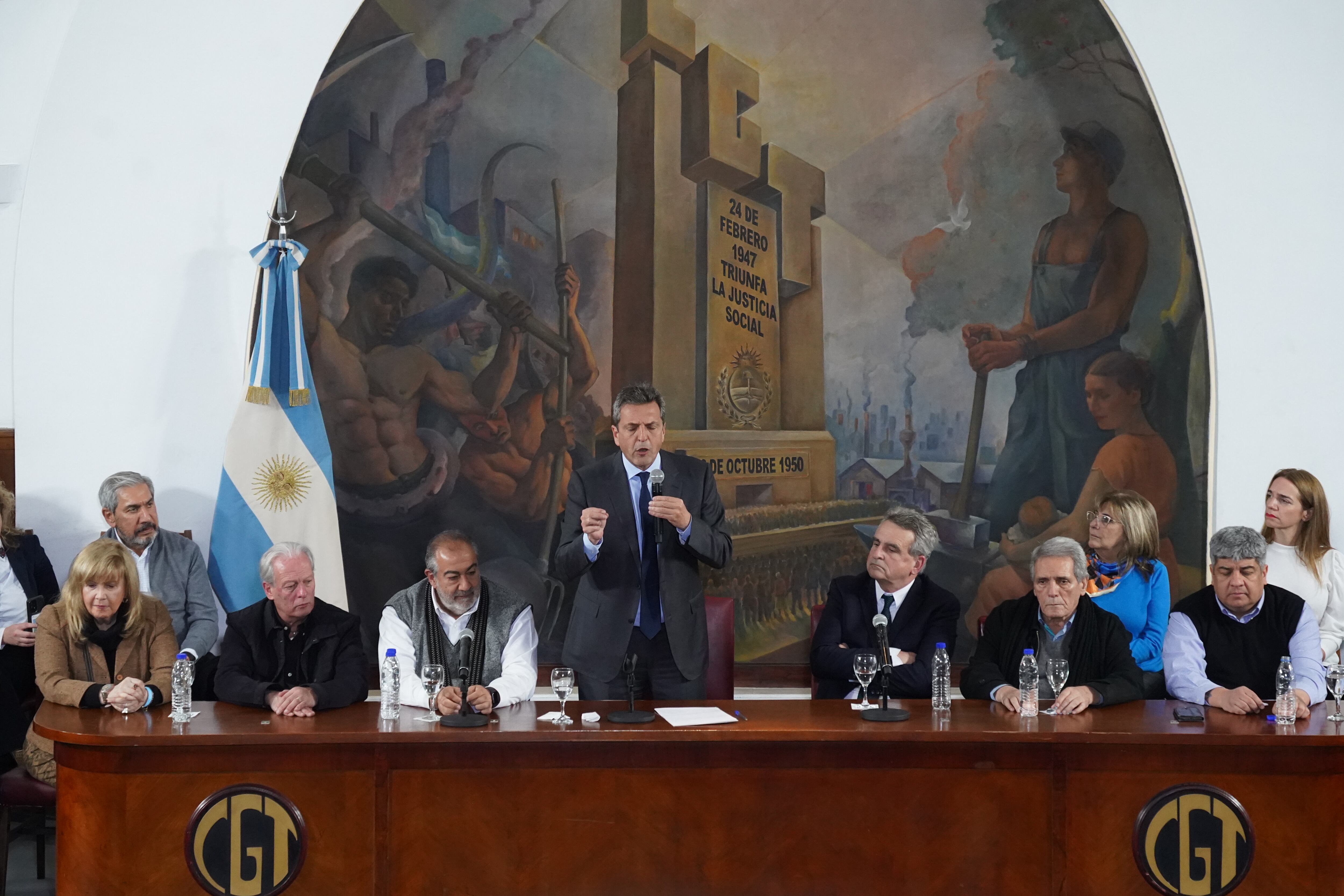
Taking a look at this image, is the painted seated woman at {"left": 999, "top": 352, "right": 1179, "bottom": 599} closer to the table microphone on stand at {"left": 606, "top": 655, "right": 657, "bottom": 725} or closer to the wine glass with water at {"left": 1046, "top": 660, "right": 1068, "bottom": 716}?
the wine glass with water at {"left": 1046, "top": 660, "right": 1068, "bottom": 716}

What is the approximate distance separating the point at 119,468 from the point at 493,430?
5.38 ft

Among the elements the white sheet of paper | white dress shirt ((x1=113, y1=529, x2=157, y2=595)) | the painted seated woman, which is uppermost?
the painted seated woman

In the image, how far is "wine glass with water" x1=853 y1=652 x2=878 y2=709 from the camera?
10.5 feet

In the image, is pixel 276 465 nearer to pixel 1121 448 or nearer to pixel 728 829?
pixel 728 829

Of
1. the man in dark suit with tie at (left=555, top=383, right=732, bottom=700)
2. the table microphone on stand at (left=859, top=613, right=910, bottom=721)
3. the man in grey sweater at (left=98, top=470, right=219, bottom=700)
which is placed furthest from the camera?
the man in grey sweater at (left=98, top=470, right=219, bottom=700)

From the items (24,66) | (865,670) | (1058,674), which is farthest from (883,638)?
(24,66)

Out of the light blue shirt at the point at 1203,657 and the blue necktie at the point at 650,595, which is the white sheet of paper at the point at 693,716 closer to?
the blue necktie at the point at 650,595

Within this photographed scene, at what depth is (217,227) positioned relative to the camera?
4.75m

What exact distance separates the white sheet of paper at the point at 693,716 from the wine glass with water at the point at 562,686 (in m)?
0.27

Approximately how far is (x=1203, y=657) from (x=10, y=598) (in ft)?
14.4

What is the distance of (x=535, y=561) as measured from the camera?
4.73 metres

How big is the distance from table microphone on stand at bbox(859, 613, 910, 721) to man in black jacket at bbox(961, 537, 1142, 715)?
384 millimetres

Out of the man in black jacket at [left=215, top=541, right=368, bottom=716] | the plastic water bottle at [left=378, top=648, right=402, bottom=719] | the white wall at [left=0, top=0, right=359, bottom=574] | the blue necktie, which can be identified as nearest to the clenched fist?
Answer: the blue necktie

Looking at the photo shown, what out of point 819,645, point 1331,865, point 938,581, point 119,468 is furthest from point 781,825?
point 119,468
